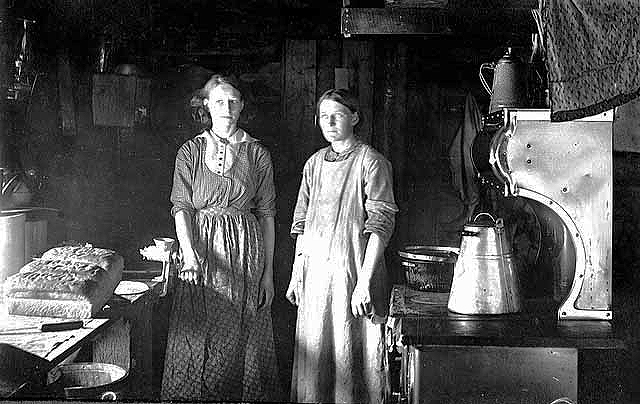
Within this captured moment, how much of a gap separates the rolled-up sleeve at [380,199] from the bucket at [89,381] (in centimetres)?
120

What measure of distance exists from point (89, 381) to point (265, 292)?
2.70 feet

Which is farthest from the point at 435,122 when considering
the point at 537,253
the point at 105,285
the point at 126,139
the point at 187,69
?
the point at 105,285

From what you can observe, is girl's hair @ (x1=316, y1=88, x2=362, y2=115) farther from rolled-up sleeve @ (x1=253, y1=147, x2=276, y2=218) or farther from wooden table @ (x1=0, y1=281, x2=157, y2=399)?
wooden table @ (x1=0, y1=281, x2=157, y2=399)

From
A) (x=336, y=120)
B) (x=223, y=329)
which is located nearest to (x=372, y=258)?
(x=336, y=120)

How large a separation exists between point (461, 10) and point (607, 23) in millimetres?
540

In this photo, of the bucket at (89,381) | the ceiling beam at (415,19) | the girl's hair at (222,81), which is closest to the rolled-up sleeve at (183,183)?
the girl's hair at (222,81)

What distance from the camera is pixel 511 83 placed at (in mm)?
2848

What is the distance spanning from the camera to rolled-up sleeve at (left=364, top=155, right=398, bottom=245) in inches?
121

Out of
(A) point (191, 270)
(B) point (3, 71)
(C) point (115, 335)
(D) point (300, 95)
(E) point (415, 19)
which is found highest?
(E) point (415, 19)

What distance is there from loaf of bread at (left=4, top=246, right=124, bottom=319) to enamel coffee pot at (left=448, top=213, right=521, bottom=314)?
4.66 feet

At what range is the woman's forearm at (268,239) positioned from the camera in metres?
3.17

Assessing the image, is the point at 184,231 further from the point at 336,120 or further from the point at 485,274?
the point at 485,274

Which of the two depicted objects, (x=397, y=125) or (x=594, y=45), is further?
(x=397, y=125)

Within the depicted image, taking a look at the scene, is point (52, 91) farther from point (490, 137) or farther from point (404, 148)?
point (490, 137)
